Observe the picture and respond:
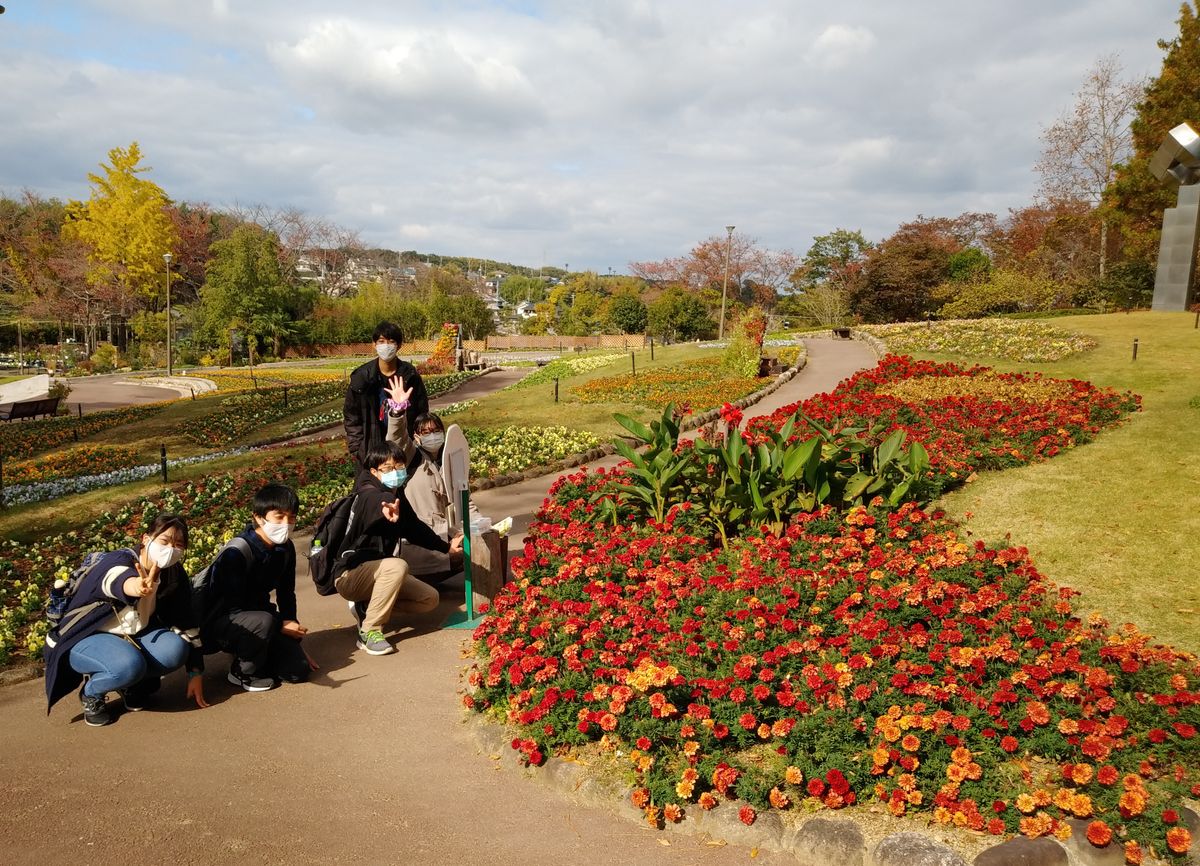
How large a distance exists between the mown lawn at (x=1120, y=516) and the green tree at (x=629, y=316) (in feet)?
126

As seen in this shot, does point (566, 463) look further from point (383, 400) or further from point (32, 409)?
point (32, 409)

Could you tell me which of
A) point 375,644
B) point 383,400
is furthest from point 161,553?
point 383,400

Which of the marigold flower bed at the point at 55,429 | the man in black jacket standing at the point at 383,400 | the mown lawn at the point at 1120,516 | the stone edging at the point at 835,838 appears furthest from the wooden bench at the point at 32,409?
the mown lawn at the point at 1120,516

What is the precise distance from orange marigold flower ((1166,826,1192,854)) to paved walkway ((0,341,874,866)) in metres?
1.33

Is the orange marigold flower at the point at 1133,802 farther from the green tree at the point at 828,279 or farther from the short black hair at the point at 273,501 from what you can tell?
the green tree at the point at 828,279

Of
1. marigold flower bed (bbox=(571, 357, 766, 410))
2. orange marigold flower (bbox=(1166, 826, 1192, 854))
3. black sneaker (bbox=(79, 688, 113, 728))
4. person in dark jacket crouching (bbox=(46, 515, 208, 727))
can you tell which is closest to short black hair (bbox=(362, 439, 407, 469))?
person in dark jacket crouching (bbox=(46, 515, 208, 727))

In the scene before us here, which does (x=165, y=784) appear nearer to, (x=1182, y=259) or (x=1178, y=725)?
(x=1178, y=725)

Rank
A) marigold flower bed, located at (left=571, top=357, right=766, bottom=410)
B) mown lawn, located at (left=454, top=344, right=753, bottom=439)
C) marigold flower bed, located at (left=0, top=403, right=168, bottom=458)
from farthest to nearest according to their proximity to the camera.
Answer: marigold flower bed, located at (left=571, top=357, right=766, bottom=410), marigold flower bed, located at (left=0, top=403, right=168, bottom=458), mown lawn, located at (left=454, top=344, right=753, bottom=439)

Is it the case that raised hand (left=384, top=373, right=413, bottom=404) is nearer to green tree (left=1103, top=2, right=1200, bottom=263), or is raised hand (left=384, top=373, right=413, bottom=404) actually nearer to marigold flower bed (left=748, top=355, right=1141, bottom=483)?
marigold flower bed (left=748, top=355, right=1141, bottom=483)

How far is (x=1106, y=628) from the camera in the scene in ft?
14.1

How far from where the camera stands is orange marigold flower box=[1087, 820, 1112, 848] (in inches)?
108

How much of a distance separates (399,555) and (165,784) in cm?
209

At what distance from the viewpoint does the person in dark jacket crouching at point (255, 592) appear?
4191 mm

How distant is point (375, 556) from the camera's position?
4.87 metres
